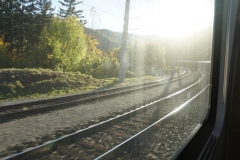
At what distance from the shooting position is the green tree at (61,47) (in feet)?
6.13

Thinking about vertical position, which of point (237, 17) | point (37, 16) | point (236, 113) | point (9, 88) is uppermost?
Answer: point (237, 17)

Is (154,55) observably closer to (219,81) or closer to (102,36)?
(219,81)

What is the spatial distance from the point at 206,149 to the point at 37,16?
6.41ft

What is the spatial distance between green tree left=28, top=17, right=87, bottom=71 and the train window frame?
4.18 feet

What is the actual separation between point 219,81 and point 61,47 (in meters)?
1.85

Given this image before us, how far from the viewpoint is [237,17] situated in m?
2.86

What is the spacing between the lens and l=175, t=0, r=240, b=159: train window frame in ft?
8.37

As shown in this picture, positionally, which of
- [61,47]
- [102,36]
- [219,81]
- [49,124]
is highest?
[102,36]

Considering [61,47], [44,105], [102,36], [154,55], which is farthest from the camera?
[154,55]

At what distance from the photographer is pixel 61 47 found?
6.84 ft

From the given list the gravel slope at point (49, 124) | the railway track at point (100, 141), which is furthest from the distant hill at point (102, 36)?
the gravel slope at point (49, 124)

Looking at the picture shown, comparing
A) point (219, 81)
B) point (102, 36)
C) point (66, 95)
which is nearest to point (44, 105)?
point (66, 95)

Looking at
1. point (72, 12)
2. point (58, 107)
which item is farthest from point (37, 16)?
point (58, 107)

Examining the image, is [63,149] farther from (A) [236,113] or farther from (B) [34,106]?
(A) [236,113]
